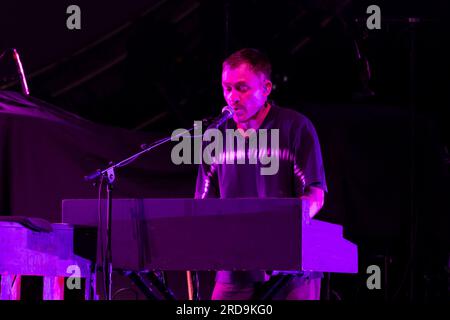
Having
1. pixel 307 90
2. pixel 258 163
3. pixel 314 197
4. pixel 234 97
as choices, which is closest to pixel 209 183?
pixel 258 163

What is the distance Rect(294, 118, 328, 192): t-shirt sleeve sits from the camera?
3.71 meters

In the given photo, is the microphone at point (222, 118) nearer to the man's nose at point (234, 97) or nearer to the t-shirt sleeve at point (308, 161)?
the man's nose at point (234, 97)

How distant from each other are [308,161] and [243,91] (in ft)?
1.53

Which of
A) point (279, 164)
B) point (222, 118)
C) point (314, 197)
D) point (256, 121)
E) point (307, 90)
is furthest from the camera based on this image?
point (307, 90)

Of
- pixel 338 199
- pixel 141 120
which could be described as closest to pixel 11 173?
pixel 141 120

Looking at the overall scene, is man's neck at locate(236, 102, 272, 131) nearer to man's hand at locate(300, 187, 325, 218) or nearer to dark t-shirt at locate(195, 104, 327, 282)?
dark t-shirt at locate(195, 104, 327, 282)

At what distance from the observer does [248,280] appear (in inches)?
137

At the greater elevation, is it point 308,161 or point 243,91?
point 243,91

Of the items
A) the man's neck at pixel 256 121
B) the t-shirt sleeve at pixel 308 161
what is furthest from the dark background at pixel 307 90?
the t-shirt sleeve at pixel 308 161

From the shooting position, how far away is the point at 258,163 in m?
3.81

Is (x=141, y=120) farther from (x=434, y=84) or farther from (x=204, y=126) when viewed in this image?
(x=204, y=126)

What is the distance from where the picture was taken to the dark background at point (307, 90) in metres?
5.42

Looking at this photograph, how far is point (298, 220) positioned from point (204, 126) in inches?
25.0

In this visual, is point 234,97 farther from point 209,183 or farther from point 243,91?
point 209,183
